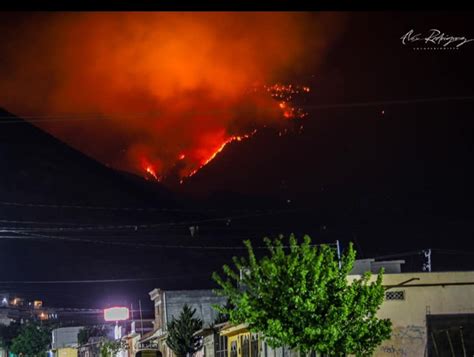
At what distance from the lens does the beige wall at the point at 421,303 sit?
34062mm

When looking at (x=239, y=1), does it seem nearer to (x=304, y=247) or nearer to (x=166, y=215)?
(x=304, y=247)

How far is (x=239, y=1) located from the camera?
962cm

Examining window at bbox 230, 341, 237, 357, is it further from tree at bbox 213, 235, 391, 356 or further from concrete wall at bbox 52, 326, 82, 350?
concrete wall at bbox 52, 326, 82, 350

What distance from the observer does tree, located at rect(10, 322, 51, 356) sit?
5581 inches

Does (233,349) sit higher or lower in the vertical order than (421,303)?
lower

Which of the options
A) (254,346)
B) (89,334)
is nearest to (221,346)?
(254,346)

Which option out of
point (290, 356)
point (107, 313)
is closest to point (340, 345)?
point (290, 356)

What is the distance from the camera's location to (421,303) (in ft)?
113

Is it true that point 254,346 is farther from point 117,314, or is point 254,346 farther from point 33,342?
point 33,342

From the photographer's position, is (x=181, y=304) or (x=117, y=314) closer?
(x=181, y=304)

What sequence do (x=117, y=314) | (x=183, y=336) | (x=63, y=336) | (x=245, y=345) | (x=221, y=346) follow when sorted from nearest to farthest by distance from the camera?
1. (x=245, y=345)
2. (x=221, y=346)
3. (x=183, y=336)
4. (x=117, y=314)
5. (x=63, y=336)

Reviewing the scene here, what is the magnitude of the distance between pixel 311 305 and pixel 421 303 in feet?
25.4

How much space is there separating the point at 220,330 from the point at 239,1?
43.8m

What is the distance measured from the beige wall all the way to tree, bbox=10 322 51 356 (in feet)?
374
